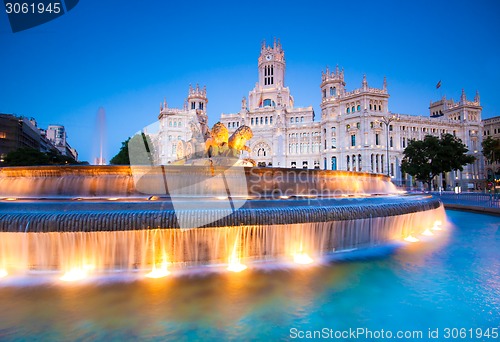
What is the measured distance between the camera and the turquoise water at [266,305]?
13.9ft

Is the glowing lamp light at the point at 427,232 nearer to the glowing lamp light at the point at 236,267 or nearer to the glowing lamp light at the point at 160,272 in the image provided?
the glowing lamp light at the point at 236,267

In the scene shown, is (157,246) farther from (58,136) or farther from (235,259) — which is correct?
(58,136)

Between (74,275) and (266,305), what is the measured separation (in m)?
4.48

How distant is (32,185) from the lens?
1071 cm

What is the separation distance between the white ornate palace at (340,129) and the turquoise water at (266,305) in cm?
5636

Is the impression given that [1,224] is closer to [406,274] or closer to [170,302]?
[170,302]

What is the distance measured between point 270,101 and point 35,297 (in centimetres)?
8769

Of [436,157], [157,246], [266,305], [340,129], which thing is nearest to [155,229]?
[157,246]

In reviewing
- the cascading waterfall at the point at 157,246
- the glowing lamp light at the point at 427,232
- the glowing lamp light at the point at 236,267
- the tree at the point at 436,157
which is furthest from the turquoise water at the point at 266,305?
the tree at the point at 436,157

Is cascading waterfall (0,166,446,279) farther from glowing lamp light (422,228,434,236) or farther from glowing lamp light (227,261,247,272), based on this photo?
glowing lamp light (422,228,434,236)

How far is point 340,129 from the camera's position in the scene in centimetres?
6731

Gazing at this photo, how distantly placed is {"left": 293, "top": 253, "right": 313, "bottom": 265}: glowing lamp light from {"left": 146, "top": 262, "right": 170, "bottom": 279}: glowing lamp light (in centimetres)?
334

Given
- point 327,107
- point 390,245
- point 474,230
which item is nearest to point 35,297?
point 390,245

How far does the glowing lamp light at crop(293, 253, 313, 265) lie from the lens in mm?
7234
